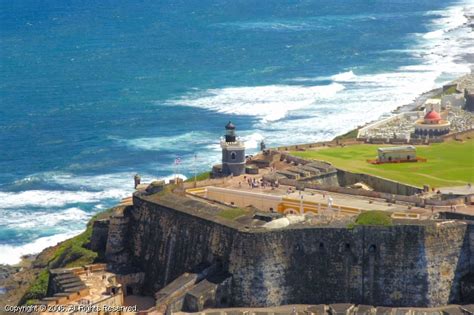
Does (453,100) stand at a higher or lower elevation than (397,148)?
higher

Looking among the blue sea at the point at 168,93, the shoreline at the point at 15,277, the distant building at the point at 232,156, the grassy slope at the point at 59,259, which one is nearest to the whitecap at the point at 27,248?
the blue sea at the point at 168,93

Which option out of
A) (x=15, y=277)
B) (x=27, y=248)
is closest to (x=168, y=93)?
(x=27, y=248)

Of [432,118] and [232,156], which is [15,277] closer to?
[232,156]

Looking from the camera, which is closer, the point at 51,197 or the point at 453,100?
the point at 51,197

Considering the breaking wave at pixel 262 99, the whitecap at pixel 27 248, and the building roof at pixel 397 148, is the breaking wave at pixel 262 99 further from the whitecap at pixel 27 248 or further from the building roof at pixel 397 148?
the building roof at pixel 397 148

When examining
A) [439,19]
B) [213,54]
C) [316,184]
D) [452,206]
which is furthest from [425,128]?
[439,19]

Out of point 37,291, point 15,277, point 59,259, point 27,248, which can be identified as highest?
point 59,259
